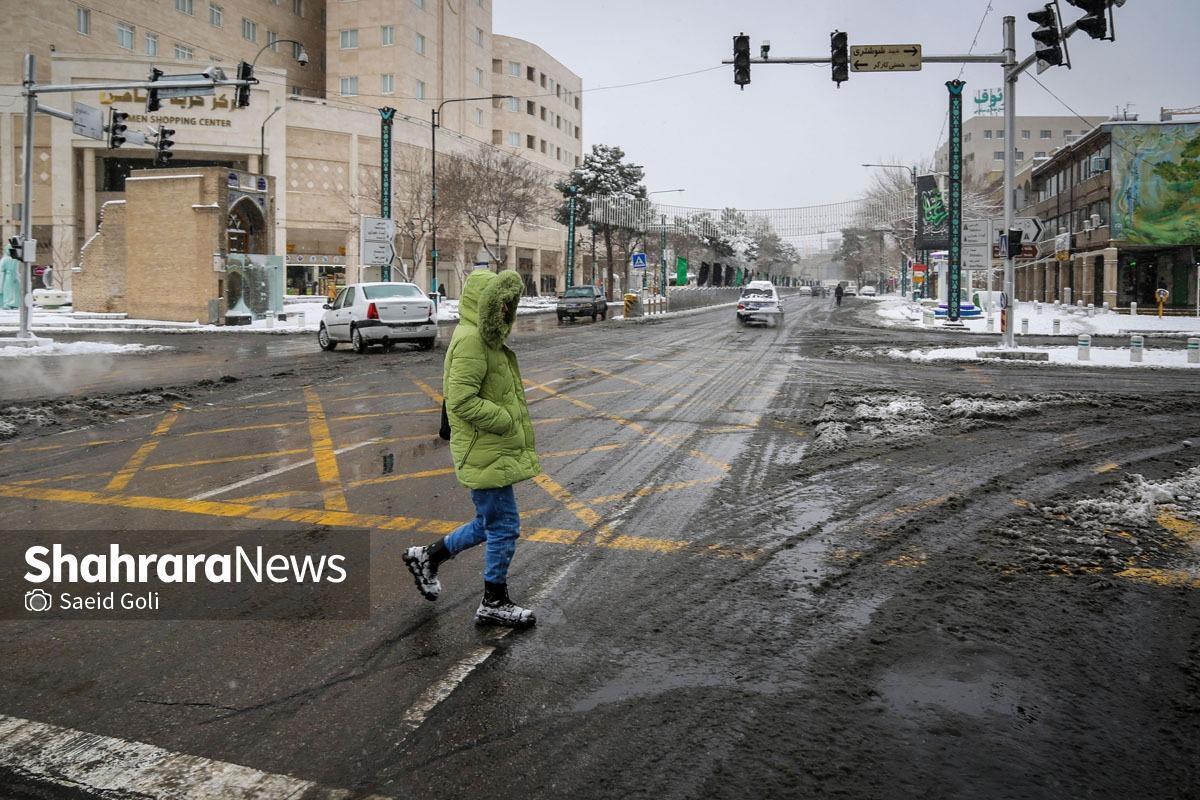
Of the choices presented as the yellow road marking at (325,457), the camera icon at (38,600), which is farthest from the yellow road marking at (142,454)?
the camera icon at (38,600)

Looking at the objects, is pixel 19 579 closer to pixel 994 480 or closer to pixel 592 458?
pixel 592 458

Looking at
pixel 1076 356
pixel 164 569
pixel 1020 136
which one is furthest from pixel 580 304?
pixel 1020 136

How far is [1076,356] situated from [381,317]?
15886 millimetres

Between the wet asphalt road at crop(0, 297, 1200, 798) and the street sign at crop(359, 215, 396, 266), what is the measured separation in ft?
97.6

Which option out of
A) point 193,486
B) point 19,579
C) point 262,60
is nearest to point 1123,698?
point 19,579

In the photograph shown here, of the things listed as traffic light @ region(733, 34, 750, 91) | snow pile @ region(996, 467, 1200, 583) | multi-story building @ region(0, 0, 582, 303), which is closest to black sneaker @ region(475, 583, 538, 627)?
snow pile @ region(996, 467, 1200, 583)

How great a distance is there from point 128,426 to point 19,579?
6.00m

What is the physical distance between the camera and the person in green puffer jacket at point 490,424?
14.4ft

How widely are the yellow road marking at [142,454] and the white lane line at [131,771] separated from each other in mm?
4389

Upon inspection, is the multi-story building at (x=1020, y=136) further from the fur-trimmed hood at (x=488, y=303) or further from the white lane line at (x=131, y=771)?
the white lane line at (x=131, y=771)

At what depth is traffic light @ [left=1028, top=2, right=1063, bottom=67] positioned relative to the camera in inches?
659

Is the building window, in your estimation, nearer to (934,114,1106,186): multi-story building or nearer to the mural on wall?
the mural on wall

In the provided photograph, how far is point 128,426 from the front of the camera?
10.6 m

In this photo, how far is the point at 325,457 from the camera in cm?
863
